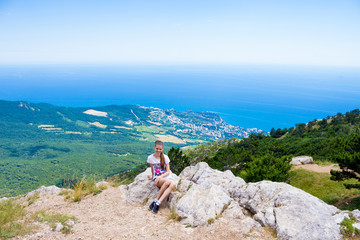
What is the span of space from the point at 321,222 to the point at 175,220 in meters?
4.14

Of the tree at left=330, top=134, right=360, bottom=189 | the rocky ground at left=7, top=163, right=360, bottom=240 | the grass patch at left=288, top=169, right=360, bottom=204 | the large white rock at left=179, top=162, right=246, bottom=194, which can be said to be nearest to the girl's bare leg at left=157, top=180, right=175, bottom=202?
the rocky ground at left=7, top=163, right=360, bottom=240

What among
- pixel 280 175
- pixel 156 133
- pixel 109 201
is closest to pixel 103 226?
pixel 109 201

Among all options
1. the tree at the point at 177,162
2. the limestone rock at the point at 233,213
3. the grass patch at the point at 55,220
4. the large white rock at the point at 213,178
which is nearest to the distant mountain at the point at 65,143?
the tree at the point at 177,162

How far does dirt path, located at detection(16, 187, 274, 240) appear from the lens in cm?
536

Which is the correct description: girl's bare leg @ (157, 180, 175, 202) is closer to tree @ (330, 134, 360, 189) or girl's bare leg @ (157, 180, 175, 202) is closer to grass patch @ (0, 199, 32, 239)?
grass patch @ (0, 199, 32, 239)

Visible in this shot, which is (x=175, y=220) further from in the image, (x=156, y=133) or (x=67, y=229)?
(x=156, y=133)

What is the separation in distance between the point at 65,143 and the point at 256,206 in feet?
499

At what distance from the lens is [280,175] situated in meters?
13.2

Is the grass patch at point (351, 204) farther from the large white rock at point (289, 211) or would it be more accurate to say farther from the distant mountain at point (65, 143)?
the distant mountain at point (65, 143)

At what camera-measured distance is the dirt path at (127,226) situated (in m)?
5.36

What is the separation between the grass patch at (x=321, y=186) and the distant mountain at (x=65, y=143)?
3997 cm

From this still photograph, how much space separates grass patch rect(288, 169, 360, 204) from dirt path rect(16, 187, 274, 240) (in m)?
8.20

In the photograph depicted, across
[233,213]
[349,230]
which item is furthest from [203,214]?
[349,230]

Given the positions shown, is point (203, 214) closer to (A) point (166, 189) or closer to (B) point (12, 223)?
(A) point (166, 189)
